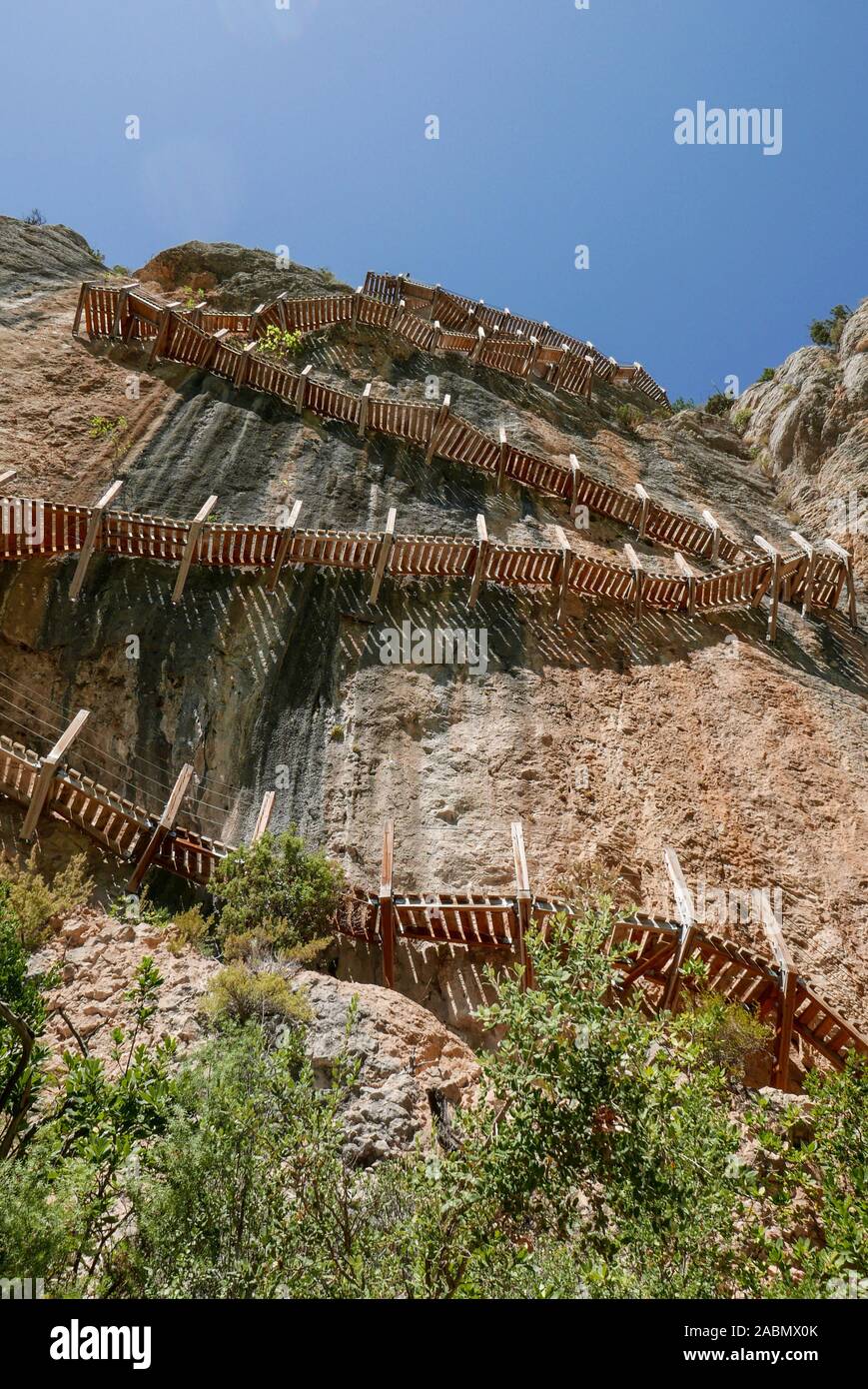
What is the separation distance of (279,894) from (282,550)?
24.3 ft

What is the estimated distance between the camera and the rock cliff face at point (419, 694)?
12531mm

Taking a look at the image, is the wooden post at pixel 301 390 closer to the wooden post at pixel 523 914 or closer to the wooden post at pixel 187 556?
the wooden post at pixel 187 556

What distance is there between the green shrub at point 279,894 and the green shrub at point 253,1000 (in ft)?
3.89

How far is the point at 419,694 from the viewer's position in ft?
47.9

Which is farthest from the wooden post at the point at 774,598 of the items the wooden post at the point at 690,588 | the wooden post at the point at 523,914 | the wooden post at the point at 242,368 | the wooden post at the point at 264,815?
the wooden post at the point at 242,368

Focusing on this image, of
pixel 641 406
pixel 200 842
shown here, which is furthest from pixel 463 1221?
pixel 641 406

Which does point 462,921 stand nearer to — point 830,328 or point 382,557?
point 382,557

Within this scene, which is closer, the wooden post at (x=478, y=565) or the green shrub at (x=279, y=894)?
the green shrub at (x=279, y=894)

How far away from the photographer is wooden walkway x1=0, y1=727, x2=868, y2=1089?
10375mm

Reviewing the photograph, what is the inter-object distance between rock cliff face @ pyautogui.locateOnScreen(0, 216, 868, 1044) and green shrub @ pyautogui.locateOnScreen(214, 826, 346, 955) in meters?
1.01

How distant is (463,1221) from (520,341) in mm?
27598

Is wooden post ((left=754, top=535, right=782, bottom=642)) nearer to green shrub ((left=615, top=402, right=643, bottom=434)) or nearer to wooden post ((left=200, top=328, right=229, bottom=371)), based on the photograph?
green shrub ((left=615, top=402, right=643, bottom=434))

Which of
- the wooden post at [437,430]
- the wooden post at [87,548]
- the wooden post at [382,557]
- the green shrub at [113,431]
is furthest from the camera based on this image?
the wooden post at [437,430]

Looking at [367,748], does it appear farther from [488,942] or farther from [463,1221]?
[463,1221]
